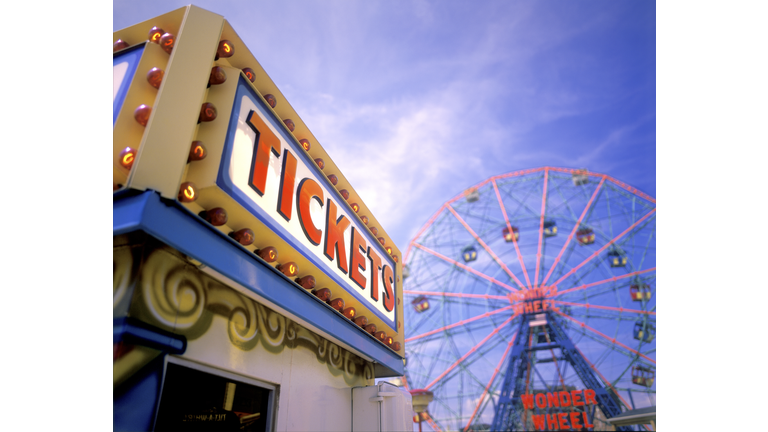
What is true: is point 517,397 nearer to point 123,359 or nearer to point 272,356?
point 272,356

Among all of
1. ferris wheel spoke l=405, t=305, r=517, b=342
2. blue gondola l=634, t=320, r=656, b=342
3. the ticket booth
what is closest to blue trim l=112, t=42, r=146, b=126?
the ticket booth

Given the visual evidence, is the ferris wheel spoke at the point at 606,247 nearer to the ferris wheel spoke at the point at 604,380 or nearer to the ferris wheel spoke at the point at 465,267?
the ferris wheel spoke at the point at 465,267

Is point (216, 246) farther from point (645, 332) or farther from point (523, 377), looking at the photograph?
point (645, 332)

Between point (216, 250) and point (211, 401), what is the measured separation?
3.04ft

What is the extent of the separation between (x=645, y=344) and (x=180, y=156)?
79.8 ft

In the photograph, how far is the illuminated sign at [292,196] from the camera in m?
2.74

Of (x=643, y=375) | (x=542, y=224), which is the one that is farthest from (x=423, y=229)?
(x=643, y=375)

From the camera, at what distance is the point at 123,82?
233 centimetres

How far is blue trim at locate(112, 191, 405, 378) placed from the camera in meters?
1.90

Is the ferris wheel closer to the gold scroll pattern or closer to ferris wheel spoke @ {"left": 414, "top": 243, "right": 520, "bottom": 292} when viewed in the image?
ferris wheel spoke @ {"left": 414, "top": 243, "right": 520, "bottom": 292}

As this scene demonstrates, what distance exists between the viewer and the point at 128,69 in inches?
94.3

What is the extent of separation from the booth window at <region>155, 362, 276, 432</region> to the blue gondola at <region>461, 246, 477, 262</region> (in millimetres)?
22665

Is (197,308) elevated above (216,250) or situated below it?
below
